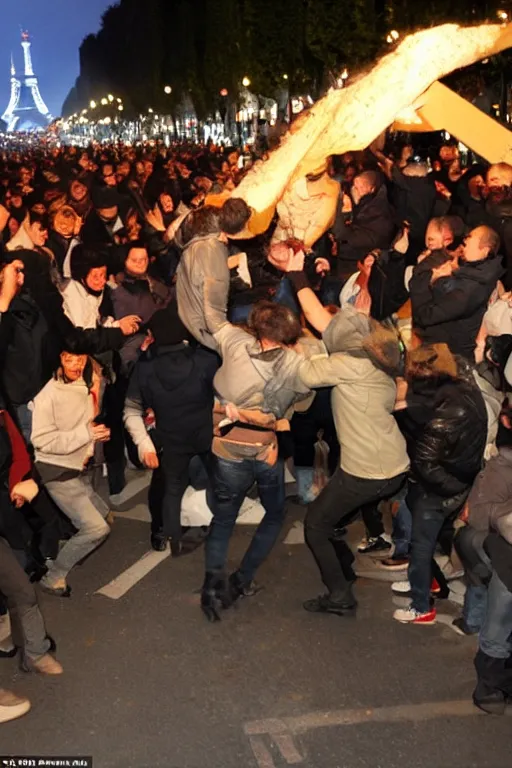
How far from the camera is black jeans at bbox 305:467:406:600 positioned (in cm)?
508

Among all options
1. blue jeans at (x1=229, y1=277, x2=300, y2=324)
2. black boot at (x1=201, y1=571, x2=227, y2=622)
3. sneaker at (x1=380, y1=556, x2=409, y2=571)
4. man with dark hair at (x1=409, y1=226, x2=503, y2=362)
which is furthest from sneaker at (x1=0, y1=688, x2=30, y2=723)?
man with dark hair at (x1=409, y1=226, x2=503, y2=362)

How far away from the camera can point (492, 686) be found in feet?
14.7

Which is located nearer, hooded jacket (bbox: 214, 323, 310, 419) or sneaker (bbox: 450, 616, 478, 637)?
hooded jacket (bbox: 214, 323, 310, 419)

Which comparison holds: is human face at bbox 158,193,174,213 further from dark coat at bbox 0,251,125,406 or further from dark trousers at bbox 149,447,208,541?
dark trousers at bbox 149,447,208,541

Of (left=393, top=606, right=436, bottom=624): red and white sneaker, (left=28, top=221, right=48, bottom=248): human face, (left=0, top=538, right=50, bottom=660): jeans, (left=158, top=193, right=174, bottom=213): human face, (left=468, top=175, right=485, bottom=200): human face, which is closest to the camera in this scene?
(left=0, top=538, right=50, bottom=660): jeans

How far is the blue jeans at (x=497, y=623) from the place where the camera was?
4379 mm

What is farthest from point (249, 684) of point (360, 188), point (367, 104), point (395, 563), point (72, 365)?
point (360, 188)

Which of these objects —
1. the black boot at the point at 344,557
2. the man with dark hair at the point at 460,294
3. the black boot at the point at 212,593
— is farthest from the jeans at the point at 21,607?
the man with dark hair at the point at 460,294

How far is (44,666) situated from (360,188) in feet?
18.0

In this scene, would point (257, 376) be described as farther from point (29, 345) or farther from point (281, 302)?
point (281, 302)

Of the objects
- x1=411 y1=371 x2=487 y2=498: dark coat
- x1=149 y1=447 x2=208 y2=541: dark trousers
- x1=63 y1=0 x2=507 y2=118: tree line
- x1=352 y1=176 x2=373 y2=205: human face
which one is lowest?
x1=149 y1=447 x2=208 y2=541: dark trousers

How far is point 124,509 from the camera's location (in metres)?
7.01

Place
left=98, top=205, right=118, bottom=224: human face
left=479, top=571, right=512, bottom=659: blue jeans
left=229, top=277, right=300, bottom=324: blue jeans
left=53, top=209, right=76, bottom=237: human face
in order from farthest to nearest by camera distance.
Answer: left=98, top=205, right=118, bottom=224: human face → left=53, top=209, right=76, bottom=237: human face → left=229, top=277, right=300, bottom=324: blue jeans → left=479, top=571, right=512, bottom=659: blue jeans

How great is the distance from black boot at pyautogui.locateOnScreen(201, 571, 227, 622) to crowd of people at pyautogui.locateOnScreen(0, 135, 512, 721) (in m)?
0.01
